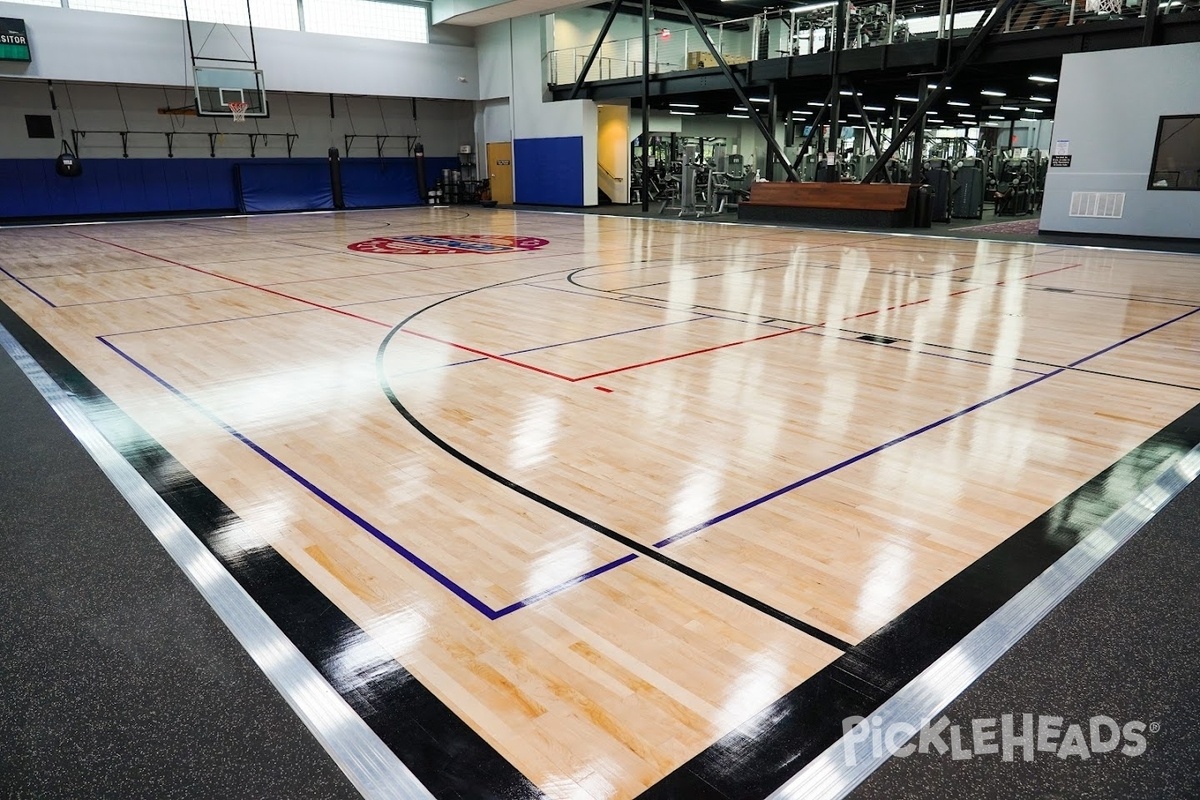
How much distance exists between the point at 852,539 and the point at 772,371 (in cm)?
219

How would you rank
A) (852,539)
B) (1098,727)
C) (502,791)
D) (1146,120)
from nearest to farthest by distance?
(502,791) → (1098,727) → (852,539) → (1146,120)

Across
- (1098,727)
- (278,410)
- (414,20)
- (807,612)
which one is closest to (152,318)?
(278,410)

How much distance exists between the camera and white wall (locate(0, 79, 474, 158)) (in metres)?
18.0

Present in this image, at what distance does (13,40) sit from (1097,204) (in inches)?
769

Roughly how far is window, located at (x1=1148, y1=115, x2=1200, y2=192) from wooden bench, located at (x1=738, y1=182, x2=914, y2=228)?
350 cm

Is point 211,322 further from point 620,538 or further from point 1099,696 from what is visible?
point 1099,696

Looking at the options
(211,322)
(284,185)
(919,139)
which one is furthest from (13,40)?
(919,139)

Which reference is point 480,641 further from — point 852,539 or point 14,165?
point 14,165

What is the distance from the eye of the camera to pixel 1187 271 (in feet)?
29.7

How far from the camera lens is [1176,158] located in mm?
12133

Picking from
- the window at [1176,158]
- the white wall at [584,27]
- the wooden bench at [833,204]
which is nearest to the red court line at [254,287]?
the wooden bench at [833,204]

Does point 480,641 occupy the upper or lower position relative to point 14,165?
lower

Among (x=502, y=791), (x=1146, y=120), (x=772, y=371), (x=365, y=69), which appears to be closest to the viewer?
(x=502, y=791)
